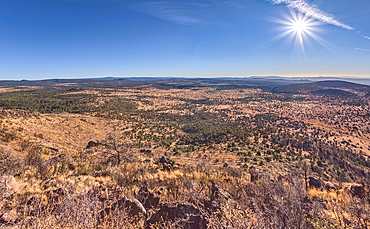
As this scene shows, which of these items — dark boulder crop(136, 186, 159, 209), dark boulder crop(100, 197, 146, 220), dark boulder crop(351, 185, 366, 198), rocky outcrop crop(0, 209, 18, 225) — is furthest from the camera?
dark boulder crop(351, 185, 366, 198)

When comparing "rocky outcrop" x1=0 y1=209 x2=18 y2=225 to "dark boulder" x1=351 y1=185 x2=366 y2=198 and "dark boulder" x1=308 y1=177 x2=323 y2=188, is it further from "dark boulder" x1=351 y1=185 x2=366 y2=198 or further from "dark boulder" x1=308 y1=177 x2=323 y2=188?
"dark boulder" x1=351 y1=185 x2=366 y2=198

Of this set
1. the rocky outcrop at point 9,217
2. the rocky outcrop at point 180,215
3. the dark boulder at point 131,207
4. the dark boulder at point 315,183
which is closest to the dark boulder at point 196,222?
the rocky outcrop at point 180,215

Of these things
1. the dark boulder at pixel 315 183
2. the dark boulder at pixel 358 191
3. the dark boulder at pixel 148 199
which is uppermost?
the dark boulder at pixel 148 199

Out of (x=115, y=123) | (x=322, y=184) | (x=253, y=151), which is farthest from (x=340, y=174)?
(x=115, y=123)

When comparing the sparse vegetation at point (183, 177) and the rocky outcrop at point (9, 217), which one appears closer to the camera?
the rocky outcrop at point (9, 217)

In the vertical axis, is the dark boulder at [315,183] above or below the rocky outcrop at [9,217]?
below

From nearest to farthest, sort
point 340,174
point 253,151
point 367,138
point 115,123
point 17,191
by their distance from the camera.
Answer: point 17,191 < point 340,174 < point 253,151 < point 367,138 < point 115,123

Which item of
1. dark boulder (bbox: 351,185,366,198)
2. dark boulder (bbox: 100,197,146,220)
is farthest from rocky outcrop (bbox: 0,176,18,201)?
dark boulder (bbox: 351,185,366,198)

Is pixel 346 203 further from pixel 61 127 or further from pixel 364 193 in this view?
pixel 61 127

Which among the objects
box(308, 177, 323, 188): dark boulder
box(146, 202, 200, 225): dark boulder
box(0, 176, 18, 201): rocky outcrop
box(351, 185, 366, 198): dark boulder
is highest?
box(0, 176, 18, 201): rocky outcrop

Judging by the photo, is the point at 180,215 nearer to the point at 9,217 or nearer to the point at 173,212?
the point at 173,212

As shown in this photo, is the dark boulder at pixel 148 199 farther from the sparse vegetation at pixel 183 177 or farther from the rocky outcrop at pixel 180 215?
the rocky outcrop at pixel 180 215
